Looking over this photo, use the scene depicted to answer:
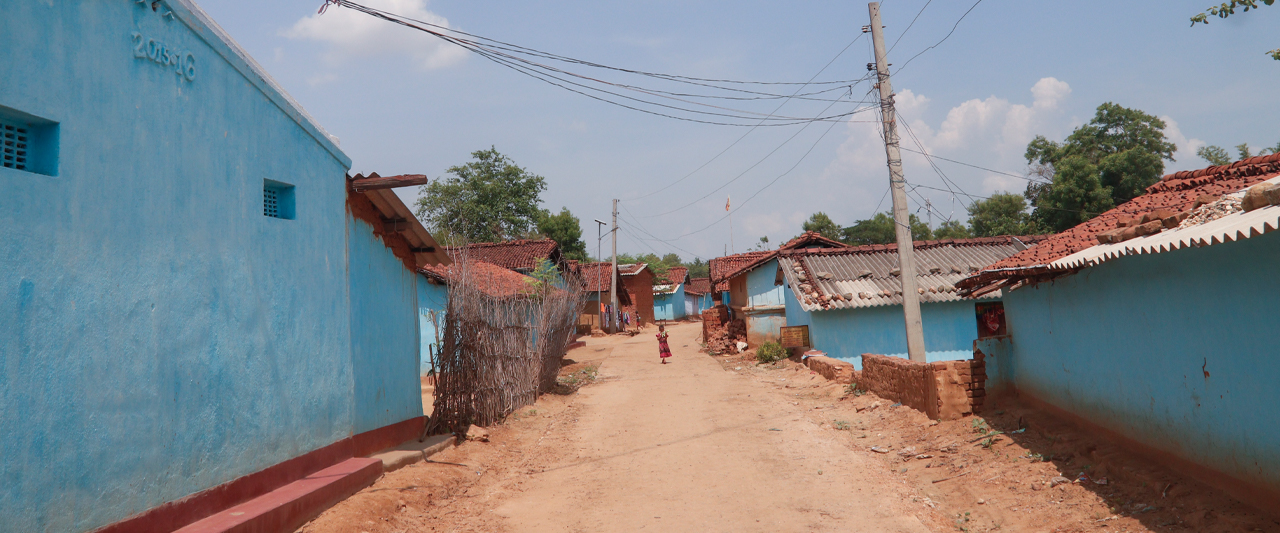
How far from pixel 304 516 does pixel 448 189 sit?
42.7m

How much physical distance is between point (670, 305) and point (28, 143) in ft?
193

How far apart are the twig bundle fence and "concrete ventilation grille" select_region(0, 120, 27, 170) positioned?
6.12 metres

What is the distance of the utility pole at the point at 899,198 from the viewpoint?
12664 mm

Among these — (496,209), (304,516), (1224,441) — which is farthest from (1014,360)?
(496,209)

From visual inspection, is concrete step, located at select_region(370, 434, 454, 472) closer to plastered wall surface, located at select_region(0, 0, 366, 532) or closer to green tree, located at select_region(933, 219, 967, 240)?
plastered wall surface, located at select_region(0, 0, 366, 532)

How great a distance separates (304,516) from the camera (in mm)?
6184

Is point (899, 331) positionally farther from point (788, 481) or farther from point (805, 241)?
point (788, 481)

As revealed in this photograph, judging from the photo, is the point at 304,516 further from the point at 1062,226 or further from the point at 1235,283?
the point at 1062,226

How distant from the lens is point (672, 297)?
6272cm

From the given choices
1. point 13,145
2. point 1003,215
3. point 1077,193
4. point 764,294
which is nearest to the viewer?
point 13,145

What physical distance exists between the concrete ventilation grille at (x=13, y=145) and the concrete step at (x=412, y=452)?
4573mm

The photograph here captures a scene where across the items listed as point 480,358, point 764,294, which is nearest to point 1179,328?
point 480,358

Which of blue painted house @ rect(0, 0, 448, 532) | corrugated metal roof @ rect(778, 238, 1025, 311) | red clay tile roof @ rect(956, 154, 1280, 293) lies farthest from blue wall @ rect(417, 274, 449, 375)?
red clay tile roof @ rect(956, 154, 1280, 293)

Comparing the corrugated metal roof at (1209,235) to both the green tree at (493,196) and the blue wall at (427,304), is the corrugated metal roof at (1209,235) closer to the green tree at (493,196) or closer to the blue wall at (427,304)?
the blue wall at (427,304)
